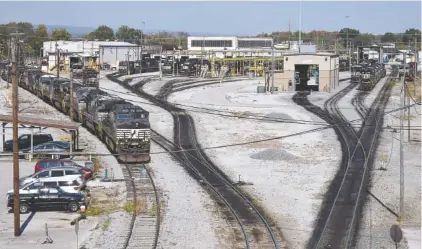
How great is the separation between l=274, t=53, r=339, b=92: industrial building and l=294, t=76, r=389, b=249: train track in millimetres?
14378

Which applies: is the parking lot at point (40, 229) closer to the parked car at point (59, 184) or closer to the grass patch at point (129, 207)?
the parked car at point (59, 184)

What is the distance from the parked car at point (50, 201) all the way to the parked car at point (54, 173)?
156 cm

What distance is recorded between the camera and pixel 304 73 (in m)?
72.9

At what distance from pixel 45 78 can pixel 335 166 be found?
3346 cm

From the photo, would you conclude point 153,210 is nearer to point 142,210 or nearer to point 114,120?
point 142,210

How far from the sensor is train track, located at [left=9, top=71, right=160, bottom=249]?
1944cm

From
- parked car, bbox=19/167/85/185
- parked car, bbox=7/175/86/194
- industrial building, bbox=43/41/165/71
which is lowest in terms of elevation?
parked car, bbox=7/175/86/194

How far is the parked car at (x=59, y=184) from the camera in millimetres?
23344

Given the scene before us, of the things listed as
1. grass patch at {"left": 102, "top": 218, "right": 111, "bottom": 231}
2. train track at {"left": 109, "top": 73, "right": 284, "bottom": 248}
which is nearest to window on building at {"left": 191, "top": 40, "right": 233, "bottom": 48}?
train track at {"left": 109, "top": 73, "right": 284, "bottom": 248}

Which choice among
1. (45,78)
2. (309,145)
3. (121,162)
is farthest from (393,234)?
(45,78)

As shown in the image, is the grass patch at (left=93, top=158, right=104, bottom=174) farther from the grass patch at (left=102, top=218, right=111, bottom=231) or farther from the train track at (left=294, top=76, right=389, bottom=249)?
the train track at (left=294, top=76, right=389, bottom=249)

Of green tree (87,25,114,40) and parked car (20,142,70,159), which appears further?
green tree (87,25,114,40)

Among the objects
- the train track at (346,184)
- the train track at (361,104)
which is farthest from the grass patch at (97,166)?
the train track at (361,104)

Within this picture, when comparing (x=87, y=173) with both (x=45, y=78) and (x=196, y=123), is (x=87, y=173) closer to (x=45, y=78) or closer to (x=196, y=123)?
(x=196, y=123)
